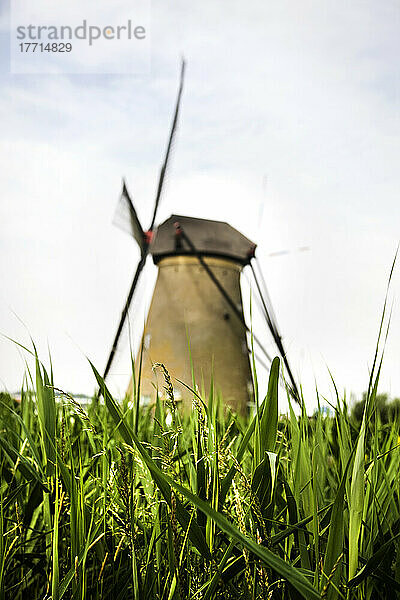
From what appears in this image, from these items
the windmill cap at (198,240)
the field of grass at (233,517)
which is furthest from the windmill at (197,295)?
the field of grass at (233,517)

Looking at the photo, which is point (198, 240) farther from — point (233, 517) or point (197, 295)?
point (233, 517)

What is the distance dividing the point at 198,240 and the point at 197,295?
3.77ft

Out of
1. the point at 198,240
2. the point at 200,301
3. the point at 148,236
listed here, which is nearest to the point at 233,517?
the point at 200,301

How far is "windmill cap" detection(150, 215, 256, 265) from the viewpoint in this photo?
530 inches

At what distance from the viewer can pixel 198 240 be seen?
13477 millimetres

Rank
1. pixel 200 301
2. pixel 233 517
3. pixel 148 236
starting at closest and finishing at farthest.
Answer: pixel 233 517 → pixel 200 301 → pixel 148 236

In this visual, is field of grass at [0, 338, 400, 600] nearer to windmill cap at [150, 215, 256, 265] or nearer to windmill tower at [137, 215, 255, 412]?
windmill tower at [137, 215, 255, 412]

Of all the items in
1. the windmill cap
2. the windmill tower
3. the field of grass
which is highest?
the windmill cap

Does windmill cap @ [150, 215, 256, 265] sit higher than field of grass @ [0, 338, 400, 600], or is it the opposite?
windmill cap @ [150, 215, 256, 265]

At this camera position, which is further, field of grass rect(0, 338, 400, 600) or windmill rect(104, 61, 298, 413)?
windmill rect(104, 61, 298, 413)

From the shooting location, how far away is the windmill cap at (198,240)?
13.5 metres

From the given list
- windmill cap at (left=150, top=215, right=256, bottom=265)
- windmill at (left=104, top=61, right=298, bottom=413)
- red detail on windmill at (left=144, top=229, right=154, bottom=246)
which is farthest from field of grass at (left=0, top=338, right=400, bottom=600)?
red detail on windmill at (left=144, top=229, right=154, bottom=246)

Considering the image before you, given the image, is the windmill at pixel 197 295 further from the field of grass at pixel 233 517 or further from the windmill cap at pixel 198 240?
the field of grass at pixel 233 517

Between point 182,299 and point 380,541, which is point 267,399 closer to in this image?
point 380,541
